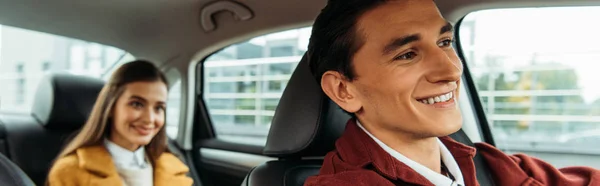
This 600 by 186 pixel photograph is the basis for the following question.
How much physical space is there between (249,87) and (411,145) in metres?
2.27

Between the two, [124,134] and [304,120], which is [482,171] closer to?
[304,120]

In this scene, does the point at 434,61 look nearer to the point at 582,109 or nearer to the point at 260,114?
the point at 582,109

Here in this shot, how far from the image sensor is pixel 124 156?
8.11 ft

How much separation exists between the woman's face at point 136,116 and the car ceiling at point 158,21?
38 cm

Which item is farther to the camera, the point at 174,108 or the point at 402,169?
the point at 174,108

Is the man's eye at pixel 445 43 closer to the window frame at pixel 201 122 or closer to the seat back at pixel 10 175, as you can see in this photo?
the seat back at pixel 10 175

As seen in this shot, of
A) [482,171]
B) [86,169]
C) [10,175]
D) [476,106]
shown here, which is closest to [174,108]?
[86,169]

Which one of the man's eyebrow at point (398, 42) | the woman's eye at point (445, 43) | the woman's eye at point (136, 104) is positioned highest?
the man's eyebrow at point (398, 42)

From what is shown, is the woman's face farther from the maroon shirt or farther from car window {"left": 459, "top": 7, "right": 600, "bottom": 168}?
car window {"left": 459, "top": 7, "right": 600, "bottom": 168}

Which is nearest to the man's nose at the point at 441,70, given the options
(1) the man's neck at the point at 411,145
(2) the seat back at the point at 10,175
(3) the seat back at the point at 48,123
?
(1) the man's neck at the point at 411,145

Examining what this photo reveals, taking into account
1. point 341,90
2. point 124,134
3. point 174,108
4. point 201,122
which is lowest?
point 201,122

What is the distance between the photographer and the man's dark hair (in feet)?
4.97

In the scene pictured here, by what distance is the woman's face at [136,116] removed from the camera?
2455 mm

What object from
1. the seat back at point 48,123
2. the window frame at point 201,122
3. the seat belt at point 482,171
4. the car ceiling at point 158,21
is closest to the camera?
the seat belt at point 482,171
